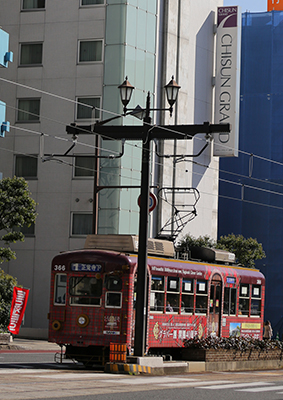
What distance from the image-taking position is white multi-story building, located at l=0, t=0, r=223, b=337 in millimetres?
40125

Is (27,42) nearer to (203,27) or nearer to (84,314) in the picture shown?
(203,27)

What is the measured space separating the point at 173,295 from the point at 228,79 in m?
29.1

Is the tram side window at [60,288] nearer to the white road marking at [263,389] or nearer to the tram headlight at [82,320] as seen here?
the tram headlight at [82,320]

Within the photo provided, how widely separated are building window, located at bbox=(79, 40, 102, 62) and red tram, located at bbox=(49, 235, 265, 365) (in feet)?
68.0

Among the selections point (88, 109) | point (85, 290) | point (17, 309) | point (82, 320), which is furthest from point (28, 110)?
point (82, 320)

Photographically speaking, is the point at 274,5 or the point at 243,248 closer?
the point at 243,248

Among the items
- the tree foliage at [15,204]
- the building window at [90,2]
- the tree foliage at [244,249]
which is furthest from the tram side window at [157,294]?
the building window at [90,2]

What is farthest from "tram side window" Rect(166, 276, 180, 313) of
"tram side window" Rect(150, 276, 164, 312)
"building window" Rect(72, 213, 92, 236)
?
"building window" Rect(72, 213, 92, 236)

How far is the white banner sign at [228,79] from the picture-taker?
157ft

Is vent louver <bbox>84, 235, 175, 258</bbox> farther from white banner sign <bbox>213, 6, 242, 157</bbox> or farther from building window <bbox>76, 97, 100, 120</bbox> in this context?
white banner sign <bbox>213, 6, 242, 157</bbox>

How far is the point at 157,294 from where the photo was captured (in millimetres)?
20516

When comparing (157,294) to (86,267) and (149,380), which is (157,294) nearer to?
(86,267)

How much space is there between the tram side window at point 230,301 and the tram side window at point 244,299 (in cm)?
41

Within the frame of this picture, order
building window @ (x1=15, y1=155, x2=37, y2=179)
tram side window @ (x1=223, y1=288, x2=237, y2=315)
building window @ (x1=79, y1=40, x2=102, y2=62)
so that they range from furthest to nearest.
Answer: building window @ (x1=15, y1=155, x2=37, y2=179)
building window @ (x1=79, y1=40, x2=102, y2=62)
tram side window @ (x1=223, y1=288, x2=237, y2=315)
